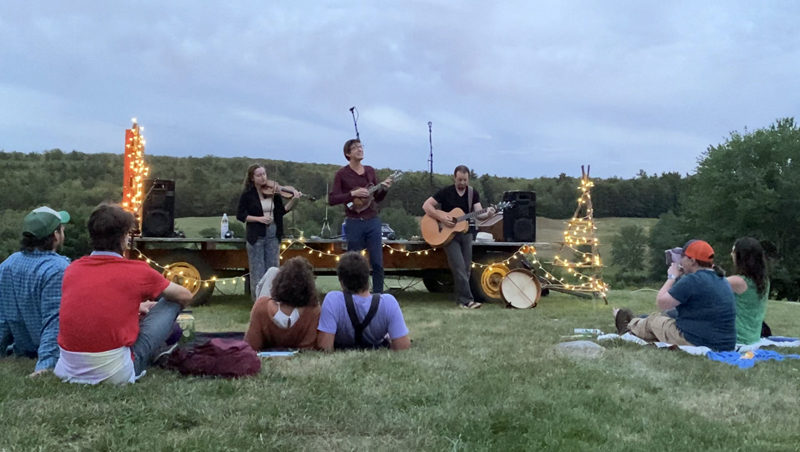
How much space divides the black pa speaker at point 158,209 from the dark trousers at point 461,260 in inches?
138

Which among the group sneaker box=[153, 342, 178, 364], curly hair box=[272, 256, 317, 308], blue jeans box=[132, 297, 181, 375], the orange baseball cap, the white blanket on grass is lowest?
the white blanket on grass

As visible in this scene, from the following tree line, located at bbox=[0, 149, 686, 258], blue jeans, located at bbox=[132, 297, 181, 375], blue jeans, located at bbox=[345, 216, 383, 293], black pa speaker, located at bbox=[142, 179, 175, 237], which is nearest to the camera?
blue jeans, located at bbox=[132, 297, 181, 375]

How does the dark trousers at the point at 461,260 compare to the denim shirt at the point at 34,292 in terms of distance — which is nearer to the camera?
the denim shirt at the point at 34,292

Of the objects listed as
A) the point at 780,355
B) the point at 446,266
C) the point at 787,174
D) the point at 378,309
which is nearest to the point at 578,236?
the point at 446,266

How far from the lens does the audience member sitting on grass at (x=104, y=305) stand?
279cm

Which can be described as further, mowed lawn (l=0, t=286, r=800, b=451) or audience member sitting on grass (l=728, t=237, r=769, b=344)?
audience member sitting on grass (l=728, t=237, r=769, b=344)

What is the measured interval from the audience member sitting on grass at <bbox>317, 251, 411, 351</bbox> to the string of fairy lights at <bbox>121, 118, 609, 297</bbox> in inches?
117

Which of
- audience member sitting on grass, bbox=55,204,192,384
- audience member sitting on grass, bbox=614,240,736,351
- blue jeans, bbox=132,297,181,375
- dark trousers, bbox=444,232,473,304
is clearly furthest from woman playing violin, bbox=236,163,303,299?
audience member sitting on grass, bbox=614,240,736,351

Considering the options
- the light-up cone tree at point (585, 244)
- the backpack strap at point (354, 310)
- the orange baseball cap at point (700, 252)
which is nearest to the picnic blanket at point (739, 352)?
the orange baseball cap at point (700, 252)

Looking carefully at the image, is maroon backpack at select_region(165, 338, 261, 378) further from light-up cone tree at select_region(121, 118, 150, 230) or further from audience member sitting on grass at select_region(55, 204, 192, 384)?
light-up cone tree at select_region(121, 118, 150, 230)

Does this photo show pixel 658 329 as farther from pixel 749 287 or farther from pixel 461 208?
pixel 461 208

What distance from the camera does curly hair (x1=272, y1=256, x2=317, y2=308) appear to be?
3727mm

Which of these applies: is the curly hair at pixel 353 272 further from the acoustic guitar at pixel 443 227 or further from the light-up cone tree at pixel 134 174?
the light-up cone tree at pixel 134 174

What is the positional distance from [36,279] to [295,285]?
56.0 inches
